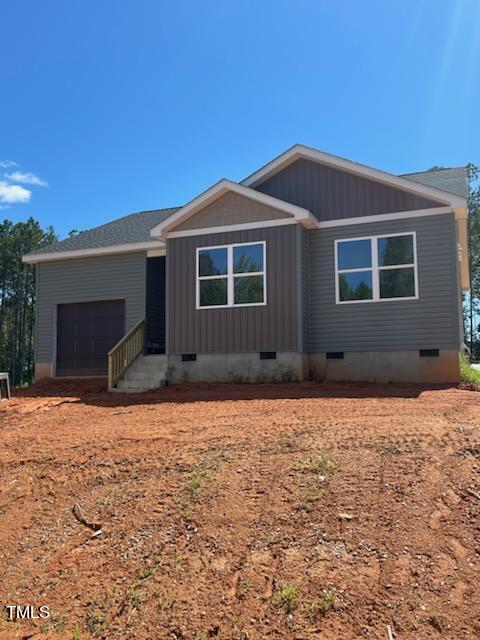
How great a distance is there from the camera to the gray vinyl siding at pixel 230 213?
1220 centimetres

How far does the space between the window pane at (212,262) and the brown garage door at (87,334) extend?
148 inches

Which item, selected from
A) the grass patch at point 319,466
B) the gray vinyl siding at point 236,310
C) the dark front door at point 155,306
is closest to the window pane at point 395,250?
the gray vinyl siding at point 236,310

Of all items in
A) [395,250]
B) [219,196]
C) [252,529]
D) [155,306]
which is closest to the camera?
[252,529]

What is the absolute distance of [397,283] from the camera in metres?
11.8

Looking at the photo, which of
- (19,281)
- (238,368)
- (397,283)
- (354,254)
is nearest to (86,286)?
(238,368)

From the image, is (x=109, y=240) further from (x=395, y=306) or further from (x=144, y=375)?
(x=395, y=306)

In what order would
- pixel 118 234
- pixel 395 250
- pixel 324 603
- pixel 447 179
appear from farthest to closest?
pixel 118 234 → pixel 447 179 → pixel 395 250 → pixel 324 603

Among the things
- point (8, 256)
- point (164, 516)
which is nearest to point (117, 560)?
point (164, 516)

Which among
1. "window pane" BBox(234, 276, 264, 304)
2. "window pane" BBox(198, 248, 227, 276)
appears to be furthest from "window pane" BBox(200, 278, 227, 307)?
"window pane" BBox(234, 276, 264, 304)

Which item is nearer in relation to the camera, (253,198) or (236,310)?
(253,198)

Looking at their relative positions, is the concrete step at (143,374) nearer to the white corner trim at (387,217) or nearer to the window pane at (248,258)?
the window pane at (248,258)

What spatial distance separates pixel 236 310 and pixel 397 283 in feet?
11.3

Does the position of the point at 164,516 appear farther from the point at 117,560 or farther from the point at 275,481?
the point at 275,481

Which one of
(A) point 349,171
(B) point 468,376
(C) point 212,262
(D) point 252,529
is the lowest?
(D) point 252,529
